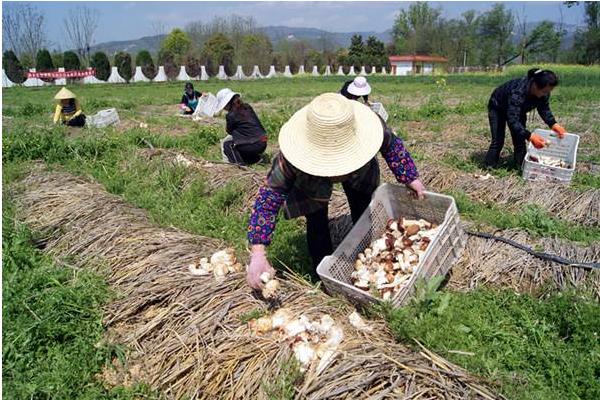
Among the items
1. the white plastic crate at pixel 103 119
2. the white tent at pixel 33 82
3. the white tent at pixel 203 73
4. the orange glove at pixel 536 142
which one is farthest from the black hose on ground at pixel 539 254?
the white tent at pixel 203 73

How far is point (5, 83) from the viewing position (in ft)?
101

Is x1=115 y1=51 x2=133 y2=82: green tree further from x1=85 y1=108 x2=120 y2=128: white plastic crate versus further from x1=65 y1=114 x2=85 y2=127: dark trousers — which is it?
x1=65 y1=114 x2=85 y2=127: dark trousers

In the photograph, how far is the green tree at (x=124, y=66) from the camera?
36.5m

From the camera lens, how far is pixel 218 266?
310 centimetres

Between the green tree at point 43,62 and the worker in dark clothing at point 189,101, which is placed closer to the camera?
the worker in dark clothing at point 189,101

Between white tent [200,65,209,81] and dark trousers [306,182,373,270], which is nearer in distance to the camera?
dark trousers [306,182,373,270]

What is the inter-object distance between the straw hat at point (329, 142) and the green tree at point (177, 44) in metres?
46.6

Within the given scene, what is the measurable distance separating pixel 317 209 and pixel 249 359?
1113 millimetres

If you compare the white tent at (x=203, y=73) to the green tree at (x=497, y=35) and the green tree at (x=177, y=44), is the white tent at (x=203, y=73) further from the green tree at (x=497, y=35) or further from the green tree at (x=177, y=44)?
the green tree at (x=497, y=35)

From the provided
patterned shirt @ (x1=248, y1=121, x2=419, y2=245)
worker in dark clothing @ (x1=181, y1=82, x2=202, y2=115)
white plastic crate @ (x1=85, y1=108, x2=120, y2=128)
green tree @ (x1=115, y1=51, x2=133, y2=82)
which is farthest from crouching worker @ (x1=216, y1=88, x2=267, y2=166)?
green tree @ (x1=115, y1=51, x2=133, y2=82)

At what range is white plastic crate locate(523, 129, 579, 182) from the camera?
16.6 feet

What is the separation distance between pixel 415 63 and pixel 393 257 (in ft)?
202

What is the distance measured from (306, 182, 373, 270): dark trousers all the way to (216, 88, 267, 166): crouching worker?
3.19 meters

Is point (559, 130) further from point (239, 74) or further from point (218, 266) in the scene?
point (239, 74)
